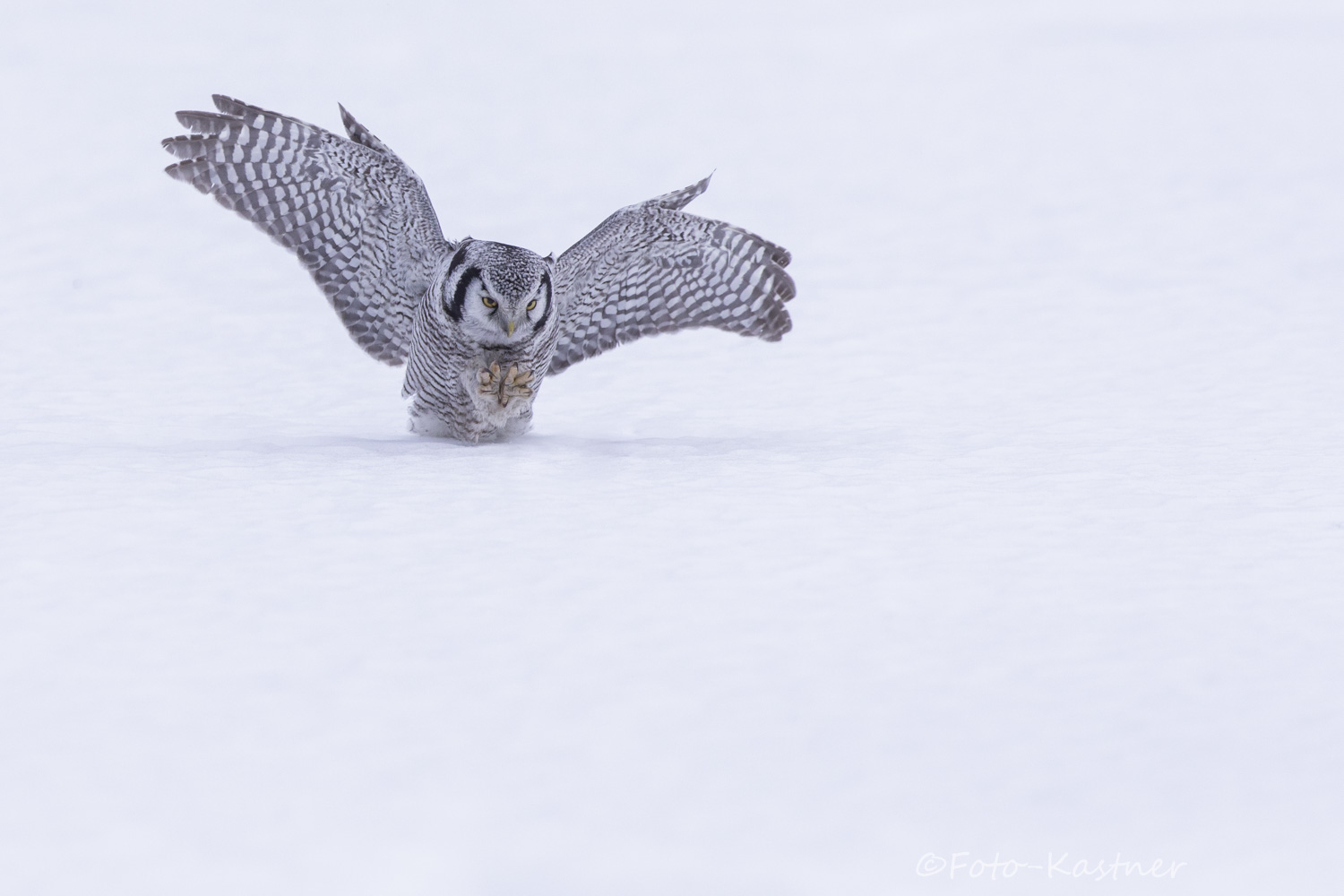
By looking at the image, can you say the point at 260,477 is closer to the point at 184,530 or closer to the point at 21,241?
the point at 184,530

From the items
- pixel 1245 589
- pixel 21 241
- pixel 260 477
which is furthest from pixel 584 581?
pixel 21 241

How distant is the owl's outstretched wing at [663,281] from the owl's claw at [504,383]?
407 mm

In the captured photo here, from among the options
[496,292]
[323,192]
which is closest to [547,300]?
[496,292]

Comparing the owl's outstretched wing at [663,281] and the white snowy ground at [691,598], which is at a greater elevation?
the owl's outstretched wing at [663,281]

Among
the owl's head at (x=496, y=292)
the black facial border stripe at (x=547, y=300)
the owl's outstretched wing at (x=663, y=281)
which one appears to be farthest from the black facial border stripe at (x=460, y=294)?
the owl's outstretched wing at (x=663, y=281)

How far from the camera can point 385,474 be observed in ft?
12.8

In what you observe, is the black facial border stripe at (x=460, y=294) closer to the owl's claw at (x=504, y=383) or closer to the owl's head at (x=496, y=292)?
the owl's head at (x=496, y=292)

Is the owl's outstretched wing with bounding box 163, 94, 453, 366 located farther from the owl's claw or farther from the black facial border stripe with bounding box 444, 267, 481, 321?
the owl's claw

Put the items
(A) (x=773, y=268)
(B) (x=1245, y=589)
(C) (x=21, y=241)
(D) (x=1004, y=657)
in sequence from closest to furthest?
(D) (x=1004, y=657) → (B) (x=1245, y=589) → (A) (x=773, y=268) → (C) (x=21, y=241)

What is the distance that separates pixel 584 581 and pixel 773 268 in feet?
6.55

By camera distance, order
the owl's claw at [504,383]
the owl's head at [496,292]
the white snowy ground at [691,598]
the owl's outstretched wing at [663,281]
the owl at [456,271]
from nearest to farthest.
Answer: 1. the white snowy ground at [691,598]
2. the owl's head at [496,292]
3. the owl at [456,271]
4. the owl's claw at [504,383]
5. the owl's outstretched wing at [663,281]

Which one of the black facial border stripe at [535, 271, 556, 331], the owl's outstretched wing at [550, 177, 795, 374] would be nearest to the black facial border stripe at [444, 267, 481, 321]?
the black facial border stripe at [535, 271, 556, 331]

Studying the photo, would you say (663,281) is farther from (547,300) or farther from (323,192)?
(323,192)

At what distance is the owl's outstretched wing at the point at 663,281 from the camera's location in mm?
4551
